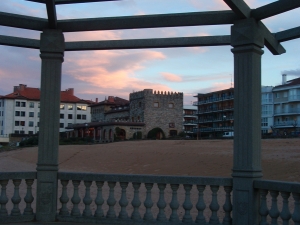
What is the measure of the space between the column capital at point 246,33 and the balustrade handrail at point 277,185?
1929 mm

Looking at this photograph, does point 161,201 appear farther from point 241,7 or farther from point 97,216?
point 241,7

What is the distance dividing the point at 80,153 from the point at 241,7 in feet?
113

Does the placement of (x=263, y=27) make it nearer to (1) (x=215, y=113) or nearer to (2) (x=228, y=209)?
(2) (x=228, y=209)

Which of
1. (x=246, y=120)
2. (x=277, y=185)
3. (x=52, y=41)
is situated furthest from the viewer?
(x=52, y=41)

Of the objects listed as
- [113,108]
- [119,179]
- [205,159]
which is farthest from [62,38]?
[113,108]

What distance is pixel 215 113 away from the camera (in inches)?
3132

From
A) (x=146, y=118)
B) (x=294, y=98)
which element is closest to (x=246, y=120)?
(x=294, y=98)

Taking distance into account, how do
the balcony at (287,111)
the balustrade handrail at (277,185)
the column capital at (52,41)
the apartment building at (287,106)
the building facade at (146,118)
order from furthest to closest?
the building facade at (146,118)
the balcony at (287,111)
the apartment building at (287,106)
the column capital at (52,41)
the balustrade handrail at (277,185)

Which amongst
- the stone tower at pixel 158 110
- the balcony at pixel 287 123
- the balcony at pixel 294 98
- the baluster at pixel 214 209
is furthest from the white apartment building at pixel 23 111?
the baluster at pixel 214 209

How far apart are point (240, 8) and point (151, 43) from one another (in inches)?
66.0

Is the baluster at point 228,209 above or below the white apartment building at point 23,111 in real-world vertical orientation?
below

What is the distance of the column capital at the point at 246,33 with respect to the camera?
5.81 m

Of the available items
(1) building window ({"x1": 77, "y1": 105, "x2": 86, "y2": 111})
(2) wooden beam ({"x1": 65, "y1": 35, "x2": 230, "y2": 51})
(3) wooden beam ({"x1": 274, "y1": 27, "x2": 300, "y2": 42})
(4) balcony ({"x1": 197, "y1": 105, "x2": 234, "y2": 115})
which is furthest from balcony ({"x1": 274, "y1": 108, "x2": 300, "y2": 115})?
(2) wooden beam ({"x1": 65, "y1": 35, "x2": 230, "y2": 51})

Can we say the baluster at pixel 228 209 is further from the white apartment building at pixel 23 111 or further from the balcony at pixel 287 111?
the white apartment building at pixel 23 111
